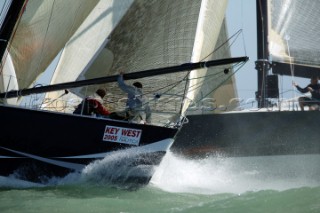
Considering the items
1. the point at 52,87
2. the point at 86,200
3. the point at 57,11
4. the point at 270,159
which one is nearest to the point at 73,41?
the point at 57,11

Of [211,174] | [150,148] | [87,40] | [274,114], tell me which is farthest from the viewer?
[274,114]

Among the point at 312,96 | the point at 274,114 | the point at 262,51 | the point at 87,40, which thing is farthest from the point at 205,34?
the point at 262,51

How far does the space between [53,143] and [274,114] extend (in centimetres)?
853

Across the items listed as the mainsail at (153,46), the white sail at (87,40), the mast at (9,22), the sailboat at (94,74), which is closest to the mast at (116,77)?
the sailboat at (94,74)

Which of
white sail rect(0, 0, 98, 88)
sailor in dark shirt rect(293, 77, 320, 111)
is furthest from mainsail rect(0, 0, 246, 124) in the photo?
sailor in dark shirt rect(293, 77, 320, 111)

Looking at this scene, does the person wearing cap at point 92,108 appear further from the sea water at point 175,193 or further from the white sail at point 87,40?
the white sail at point 87,40

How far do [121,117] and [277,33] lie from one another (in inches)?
372

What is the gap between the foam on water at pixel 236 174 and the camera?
16.0 m

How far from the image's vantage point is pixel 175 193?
47.9 feet

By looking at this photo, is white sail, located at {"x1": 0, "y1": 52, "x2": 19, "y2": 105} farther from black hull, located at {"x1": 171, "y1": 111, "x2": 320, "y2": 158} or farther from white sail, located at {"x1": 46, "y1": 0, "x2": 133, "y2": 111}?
black hull, located at {"x1": 171, "y1": 111, "x2": 320, "y2": 158}

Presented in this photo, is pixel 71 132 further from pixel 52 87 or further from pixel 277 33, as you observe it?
pixel 277 33

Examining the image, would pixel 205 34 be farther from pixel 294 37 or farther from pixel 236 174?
pixel 294 37

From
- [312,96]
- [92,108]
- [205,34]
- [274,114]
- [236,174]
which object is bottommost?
[236,174]

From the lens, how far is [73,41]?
57.2ft
